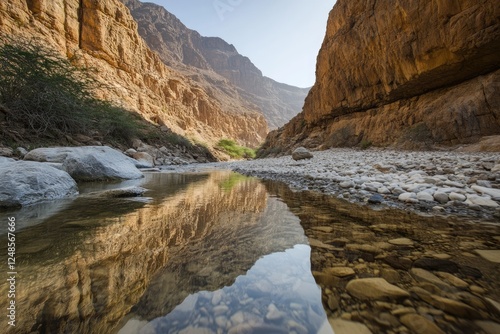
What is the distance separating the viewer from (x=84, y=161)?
441cm

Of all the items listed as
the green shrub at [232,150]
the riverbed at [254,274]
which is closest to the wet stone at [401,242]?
the riverbed at [254,274]

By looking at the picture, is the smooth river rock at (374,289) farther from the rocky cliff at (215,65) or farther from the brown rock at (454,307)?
the rocky cliff at (215,65)

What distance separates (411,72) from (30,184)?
12.4 metres

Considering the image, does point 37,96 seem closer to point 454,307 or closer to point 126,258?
point 126,258

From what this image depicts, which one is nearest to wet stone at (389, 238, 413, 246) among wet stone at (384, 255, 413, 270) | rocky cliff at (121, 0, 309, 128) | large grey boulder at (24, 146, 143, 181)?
wet stone at (384, 255, 413, 270)

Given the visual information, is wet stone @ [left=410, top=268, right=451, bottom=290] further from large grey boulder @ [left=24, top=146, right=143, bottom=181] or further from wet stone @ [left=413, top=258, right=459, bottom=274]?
large grey boulder @ [left=24, top=146, right=143, bottom=181]

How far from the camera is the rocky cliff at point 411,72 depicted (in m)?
7.36

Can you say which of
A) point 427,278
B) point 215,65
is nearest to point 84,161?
point 427,278

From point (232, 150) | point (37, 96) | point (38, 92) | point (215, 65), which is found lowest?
point (232, 150)

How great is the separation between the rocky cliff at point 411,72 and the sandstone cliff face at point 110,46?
1555 centimetres

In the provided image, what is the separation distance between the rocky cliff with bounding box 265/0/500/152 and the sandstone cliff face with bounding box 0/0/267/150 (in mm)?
15548

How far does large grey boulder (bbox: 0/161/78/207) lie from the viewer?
2.24m

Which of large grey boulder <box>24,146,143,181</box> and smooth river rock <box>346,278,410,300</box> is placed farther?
large grey boulder <box>24,146,143,181</box>

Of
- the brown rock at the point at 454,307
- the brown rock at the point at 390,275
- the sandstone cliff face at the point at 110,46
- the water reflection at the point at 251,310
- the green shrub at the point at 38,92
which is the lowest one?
the water reflection at the point at 251,310
